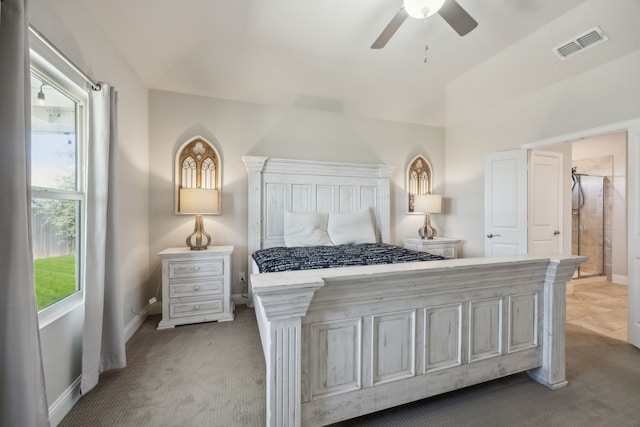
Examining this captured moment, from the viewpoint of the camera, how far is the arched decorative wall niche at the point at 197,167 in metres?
3.11

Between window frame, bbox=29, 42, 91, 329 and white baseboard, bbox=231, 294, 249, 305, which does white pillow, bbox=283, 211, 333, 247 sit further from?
window frame, bbox=29, 42, 91, 329

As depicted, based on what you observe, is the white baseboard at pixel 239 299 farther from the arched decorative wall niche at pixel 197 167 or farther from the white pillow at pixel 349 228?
the white pillow at pixel 349 228

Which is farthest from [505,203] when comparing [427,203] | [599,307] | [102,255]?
[102,255]

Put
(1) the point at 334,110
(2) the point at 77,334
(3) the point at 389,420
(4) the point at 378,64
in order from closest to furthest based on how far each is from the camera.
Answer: (3) the point at 389,420
(2) the point at 77,334
(4) the point at 378,64
(1) the point at 334,110

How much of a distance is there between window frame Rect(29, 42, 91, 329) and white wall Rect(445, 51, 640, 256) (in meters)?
4.02

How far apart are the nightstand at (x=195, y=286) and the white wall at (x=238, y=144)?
19.2 inches

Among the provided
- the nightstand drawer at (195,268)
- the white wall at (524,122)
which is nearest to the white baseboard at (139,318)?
the nightstand drawer at (195,268)

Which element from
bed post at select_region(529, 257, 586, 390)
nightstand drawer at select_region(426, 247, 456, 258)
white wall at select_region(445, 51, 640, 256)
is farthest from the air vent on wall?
nightstand drawer at select_region(426, 247, 456, 258)

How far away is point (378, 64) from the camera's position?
10.0 feet

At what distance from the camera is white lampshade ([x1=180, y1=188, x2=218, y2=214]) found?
9.20 feet

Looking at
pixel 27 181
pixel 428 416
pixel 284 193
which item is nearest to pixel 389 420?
pixel 428 416

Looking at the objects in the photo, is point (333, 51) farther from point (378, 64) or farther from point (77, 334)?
point (77, 334)

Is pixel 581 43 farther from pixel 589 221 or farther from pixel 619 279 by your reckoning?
pixel 619 279

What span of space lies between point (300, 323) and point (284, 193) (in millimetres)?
2431
